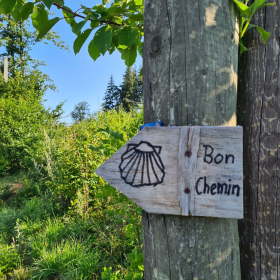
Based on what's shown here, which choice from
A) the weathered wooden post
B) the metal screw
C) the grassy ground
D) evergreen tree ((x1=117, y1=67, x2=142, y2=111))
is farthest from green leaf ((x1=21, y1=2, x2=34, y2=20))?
evergreen tree ((x1=117, y1=67, x2=142, y2=111))

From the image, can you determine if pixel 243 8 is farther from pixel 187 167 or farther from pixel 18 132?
pixel 18 132

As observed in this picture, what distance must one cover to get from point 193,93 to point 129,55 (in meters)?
0.94

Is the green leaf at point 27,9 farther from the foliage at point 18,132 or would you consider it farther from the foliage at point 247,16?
the foliage at point 18,132

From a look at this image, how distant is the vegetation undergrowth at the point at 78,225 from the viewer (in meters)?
2.08

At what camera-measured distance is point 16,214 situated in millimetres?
4277

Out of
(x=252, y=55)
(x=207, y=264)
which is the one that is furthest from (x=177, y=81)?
(x=207, y=264)

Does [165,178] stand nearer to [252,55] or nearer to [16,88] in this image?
[252,55]

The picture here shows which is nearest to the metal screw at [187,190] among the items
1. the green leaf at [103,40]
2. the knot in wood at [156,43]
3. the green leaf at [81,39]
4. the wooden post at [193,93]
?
the wooden post at [193,93]

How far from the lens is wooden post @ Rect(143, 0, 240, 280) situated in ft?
2.64

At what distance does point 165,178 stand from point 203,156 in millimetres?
162

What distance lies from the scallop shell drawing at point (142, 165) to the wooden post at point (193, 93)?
5.4 inches

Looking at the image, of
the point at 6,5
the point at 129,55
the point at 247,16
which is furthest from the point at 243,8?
the point at 6,5

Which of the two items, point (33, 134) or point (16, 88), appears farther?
point (16, 88)

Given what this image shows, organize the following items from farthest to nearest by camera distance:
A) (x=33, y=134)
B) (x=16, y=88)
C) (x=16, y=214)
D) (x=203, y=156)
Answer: (x=16, y=88) → (x=33, y=134) → (x=16, y=214) → (x=203, y=156)
